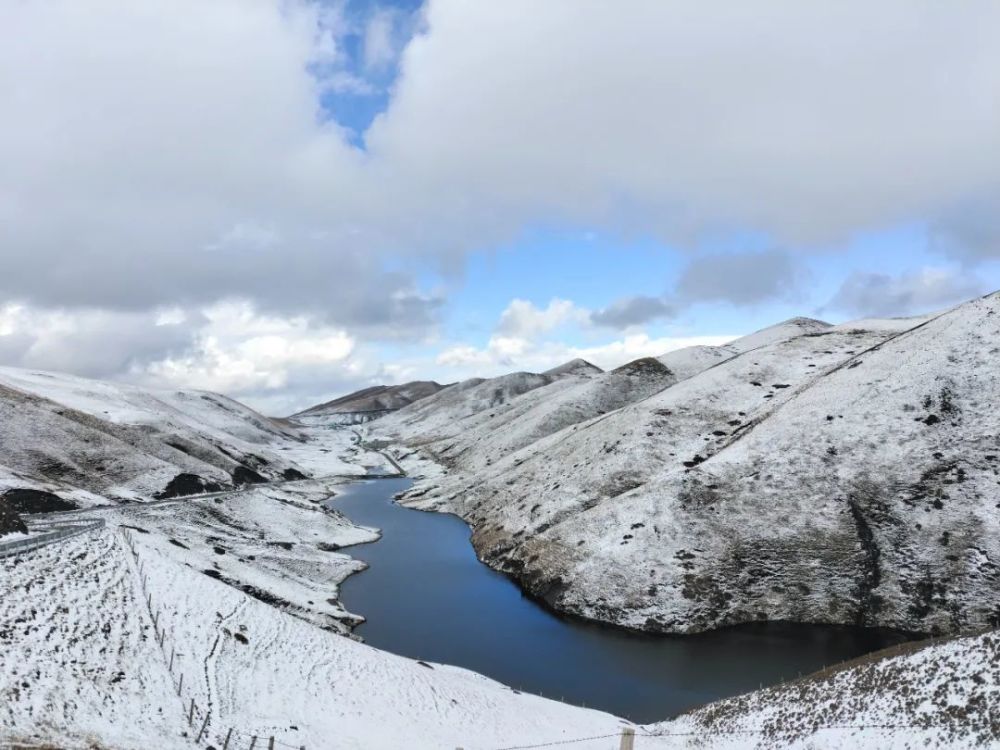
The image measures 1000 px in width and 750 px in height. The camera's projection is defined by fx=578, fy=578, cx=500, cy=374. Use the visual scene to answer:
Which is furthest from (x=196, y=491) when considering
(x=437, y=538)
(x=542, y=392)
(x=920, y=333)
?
(x=542, y=392)

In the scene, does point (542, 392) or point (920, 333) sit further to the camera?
point (542, 392)

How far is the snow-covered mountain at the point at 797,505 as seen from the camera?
157 feet

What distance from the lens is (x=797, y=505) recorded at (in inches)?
2224

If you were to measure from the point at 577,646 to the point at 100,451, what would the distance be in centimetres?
7109

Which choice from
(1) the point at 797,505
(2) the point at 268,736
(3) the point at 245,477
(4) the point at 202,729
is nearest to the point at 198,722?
(4) the point at 202,729

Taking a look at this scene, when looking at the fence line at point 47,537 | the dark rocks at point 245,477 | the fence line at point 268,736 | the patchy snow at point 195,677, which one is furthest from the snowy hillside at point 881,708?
the dark rocks at point 245,477

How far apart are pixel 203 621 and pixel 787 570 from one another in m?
46.9

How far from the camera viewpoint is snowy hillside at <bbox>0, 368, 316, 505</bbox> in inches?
2790

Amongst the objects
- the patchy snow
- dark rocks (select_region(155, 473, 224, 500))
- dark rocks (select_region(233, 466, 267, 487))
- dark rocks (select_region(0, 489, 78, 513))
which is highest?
dark rocks (select_region(233, 466, 267, 487))

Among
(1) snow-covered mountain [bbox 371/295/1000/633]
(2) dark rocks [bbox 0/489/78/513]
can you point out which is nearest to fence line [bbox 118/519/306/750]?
(1) snow-covered mountain [bbox 371/295/1000/633]

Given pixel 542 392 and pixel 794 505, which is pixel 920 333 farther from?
pixel 542 392

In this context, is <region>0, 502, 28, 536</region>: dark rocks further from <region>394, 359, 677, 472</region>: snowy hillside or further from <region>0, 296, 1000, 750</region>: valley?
<region>394, 359, 677, 472</region>: snowy hillside

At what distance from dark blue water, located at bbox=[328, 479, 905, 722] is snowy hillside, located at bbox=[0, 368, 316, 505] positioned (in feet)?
121

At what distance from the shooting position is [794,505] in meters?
56.6
